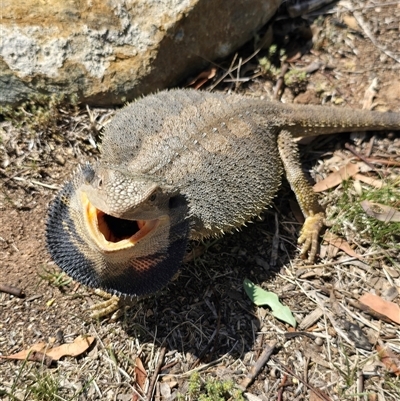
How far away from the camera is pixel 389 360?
117 inches

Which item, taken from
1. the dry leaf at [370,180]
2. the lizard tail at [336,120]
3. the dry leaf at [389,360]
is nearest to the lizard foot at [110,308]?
the dry leaf at [389,360]

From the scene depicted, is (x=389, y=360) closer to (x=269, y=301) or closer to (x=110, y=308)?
(x=269, y=301)

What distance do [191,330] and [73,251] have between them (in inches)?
39.4

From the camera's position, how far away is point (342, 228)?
354cm

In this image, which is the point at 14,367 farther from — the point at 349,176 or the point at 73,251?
the point at 349,176

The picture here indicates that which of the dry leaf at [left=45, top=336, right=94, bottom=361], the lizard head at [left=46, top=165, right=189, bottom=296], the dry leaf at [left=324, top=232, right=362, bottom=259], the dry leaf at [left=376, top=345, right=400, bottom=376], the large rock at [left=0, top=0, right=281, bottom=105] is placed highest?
the large rock at [left=0, top=0, right=281, bottom=105]

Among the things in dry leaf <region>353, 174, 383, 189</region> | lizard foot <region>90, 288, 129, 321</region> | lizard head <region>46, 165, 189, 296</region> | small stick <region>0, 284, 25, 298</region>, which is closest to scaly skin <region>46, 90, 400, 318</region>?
lizard head <region>46, 165, 189, 296</region>

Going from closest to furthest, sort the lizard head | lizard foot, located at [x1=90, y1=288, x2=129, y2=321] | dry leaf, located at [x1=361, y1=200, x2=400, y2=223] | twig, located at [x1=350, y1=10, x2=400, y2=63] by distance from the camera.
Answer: the lizard head → lizard foot, located at [x1=90, y1=288, x2=129, y2=321] → dry leaf, located at [x1=361, y1=200, x2=400, y2=223] → twig, located at [x1=350, y1=10, x2=400, y2=63]

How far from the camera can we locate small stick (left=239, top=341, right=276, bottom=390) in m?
2.91

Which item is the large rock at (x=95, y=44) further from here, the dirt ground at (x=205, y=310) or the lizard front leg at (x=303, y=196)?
the lizard front leg at (x=303, y=196)

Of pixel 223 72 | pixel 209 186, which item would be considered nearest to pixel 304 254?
pixel 209 186

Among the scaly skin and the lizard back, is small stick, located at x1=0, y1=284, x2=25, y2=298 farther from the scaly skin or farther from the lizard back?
the lizard back

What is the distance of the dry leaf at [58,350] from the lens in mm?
2961

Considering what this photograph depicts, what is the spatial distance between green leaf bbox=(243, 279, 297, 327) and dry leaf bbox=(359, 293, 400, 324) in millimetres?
522
